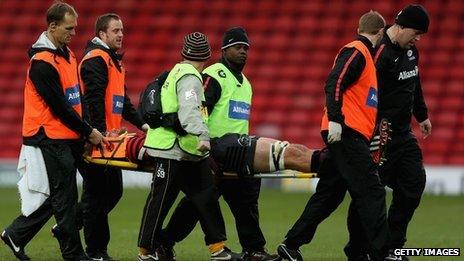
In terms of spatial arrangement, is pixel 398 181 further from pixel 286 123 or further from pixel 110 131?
pixel 286 123

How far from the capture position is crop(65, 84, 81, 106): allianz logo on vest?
8.45 meters

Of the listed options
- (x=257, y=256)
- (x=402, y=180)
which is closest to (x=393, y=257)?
(x=402, y=180)

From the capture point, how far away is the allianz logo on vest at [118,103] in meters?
9.19

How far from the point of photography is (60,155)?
8.37 metres

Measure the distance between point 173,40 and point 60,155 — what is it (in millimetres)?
13505

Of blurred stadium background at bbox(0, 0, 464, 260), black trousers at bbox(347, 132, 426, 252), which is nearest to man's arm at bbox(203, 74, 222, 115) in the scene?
black trousers at bbox(347, 132, 426, 252)

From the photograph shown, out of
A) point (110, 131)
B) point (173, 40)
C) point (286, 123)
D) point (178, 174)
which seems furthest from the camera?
point (173, 40)

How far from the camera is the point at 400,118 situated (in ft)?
28.6

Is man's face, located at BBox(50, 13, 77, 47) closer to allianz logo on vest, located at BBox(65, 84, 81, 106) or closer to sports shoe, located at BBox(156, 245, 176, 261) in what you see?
allianz logo on vest, located at BBox(65, 84, 81, 106)

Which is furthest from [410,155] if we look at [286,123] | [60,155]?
[286,123]

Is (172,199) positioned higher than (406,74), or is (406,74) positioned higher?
(406,74)

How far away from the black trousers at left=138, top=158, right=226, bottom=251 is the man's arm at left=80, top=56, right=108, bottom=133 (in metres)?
0.87

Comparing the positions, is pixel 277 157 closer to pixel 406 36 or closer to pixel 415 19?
pixel 406 36

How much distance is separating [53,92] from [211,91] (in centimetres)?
123
